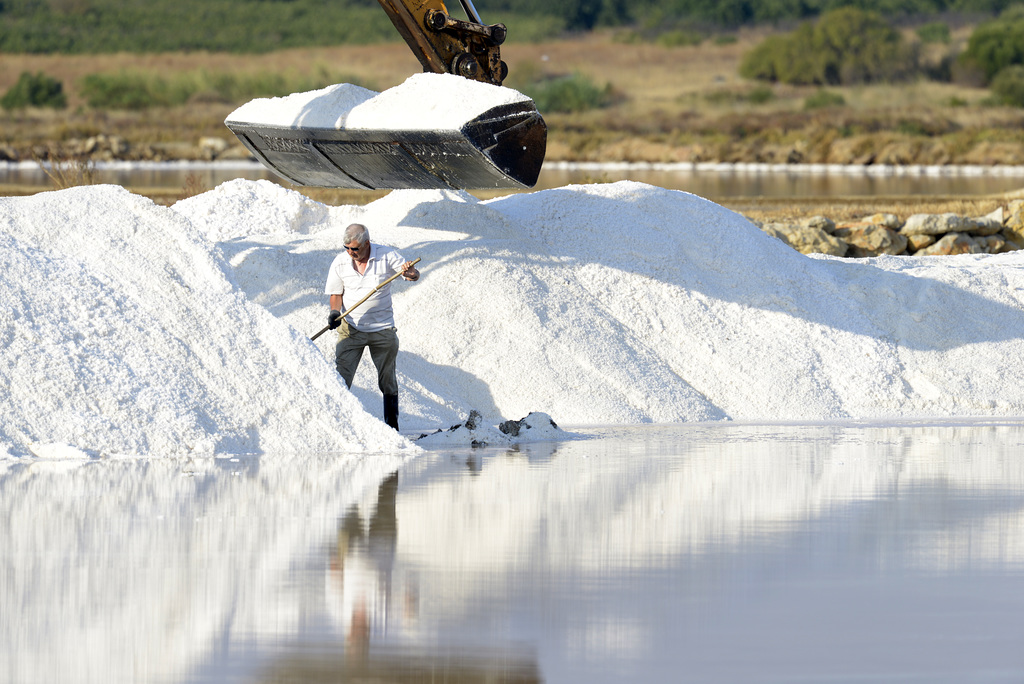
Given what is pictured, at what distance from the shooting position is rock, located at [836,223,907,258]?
1881 cm

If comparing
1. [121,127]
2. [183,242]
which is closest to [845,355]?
[183,242]

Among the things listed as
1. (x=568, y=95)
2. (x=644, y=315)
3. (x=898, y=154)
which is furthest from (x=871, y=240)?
(x=568, y=95)

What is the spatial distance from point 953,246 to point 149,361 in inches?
512

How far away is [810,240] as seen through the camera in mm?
18156

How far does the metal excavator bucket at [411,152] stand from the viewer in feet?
36.3

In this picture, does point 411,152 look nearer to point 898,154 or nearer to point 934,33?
point 898,154

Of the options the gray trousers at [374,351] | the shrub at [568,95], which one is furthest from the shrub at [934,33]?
the gray trousers at [374,351]

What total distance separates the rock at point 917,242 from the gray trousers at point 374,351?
38.9 feet

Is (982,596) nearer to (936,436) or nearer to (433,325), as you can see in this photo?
(936,436)

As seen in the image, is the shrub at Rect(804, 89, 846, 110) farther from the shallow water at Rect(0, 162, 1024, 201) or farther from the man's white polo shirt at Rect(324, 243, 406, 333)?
the man's white polo shirt at Rect(324, 243, 406, 333)

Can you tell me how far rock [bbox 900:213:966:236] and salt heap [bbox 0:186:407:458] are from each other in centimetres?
1188

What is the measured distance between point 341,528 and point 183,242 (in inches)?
167

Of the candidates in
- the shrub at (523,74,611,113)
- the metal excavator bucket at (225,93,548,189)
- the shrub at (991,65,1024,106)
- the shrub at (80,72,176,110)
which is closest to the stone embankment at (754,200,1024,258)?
the metal excavator bucket at (225,93,548,189)

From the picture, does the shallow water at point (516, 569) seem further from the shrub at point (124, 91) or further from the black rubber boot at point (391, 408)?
the shrub at point (124, 91)
